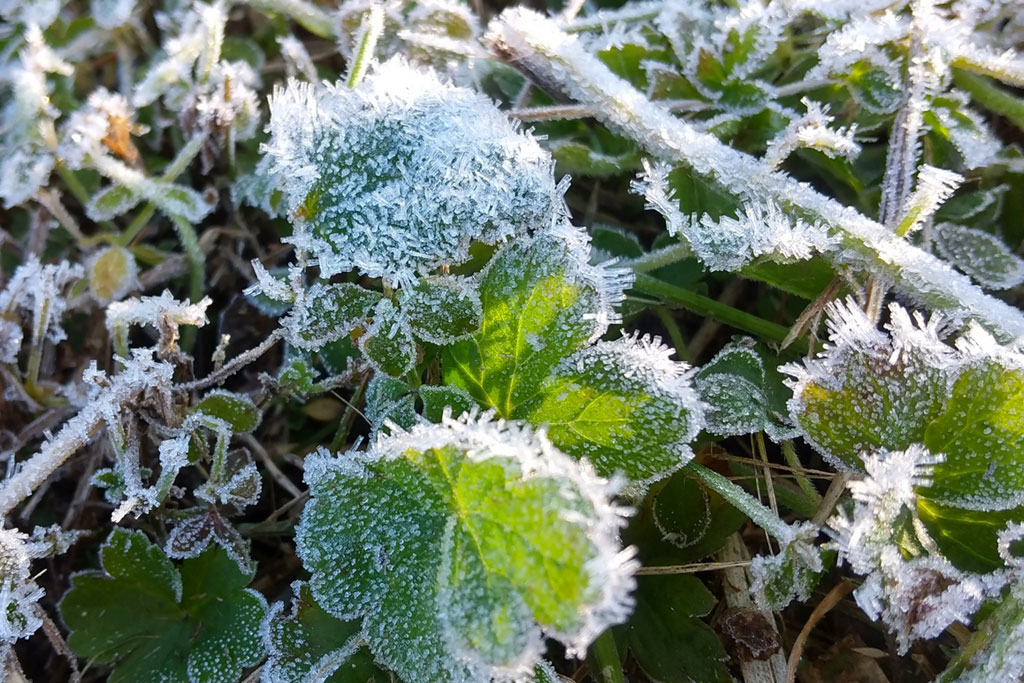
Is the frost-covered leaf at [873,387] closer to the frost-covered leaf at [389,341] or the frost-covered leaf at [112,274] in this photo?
the frost-covered leaf at [389,341]

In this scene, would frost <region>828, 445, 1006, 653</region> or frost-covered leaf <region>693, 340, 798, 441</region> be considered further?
frost-covered leaf <region>693, 340, 798, 441</region>

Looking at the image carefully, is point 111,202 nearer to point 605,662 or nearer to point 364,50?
point 364,50

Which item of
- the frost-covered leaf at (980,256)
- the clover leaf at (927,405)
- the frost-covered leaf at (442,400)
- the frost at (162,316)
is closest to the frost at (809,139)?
the frost-covered leaf at (980,256)

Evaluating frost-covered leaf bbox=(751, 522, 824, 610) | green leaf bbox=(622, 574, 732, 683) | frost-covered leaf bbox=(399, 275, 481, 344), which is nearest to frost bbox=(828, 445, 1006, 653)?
frost-covered leaf bbox=(751, 522, 824, 610)

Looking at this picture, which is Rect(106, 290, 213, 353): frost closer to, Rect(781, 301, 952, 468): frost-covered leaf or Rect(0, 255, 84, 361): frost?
Rect(0, 255, 84, 361): frost

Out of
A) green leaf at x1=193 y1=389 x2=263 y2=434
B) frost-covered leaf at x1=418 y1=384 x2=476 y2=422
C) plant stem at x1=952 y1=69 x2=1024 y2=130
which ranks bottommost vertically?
green leaf at x1=193 y1=389 x2=263 y2=434

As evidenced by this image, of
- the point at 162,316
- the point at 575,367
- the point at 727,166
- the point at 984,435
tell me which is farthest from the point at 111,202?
the point at 984,435

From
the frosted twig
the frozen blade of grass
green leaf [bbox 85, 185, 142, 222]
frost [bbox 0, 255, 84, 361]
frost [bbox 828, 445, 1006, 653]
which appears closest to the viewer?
frost [bbox 828, 445, 1006, 653]

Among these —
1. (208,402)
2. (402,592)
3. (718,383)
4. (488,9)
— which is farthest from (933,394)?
(488,9)
